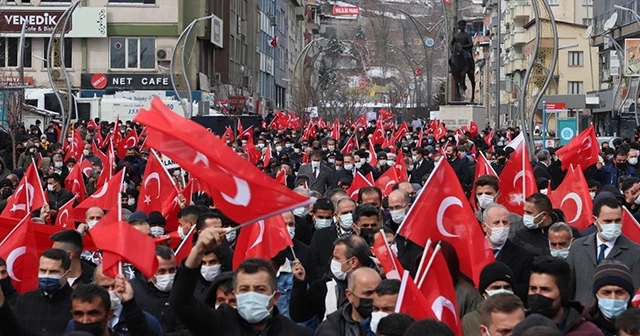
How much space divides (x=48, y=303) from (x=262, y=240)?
2217 millimetres

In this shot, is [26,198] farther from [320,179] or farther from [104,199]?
[320,179]

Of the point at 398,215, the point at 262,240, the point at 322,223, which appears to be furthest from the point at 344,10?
the point at 262,240

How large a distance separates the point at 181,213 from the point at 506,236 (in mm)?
3025

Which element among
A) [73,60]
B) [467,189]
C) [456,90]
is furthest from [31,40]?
[467,189]

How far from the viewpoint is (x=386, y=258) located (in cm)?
866

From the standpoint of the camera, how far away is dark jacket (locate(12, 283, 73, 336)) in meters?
7.91

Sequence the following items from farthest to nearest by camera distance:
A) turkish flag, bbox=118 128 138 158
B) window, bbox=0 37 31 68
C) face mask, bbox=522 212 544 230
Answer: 1. window, bbox=0 37 31 68
2. turkish flag, bbox=118 128 138 158
3. face mask, bbox=522 212 544 230

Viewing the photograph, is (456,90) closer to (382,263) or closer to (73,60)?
(73,60)

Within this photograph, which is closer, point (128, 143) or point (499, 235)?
point (499, 235)

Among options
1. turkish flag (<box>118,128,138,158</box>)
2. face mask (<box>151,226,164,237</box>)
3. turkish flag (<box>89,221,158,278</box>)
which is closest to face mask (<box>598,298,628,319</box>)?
turkish flag (<box>89,221,158,278</box>)

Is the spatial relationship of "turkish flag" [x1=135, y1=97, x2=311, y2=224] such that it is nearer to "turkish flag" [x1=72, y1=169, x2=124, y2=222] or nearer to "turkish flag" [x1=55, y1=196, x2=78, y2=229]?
"turkish flag" [x1=55, y1=196, x2=78, y2=229]

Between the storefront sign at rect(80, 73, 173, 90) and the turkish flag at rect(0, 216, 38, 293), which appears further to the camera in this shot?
the storefront sign at rect(80, 73, 173, 90)

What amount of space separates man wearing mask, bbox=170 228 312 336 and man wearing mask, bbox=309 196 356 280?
3.15m

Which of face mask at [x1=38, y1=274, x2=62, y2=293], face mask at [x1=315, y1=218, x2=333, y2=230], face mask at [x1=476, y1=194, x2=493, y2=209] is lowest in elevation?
face mask at [x1=38, y1=274, x2=62, y2=293]
